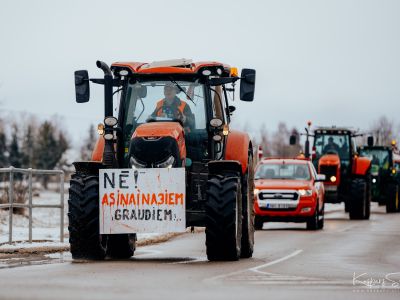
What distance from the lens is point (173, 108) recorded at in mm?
19000

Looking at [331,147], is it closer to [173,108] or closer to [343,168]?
[343,168]

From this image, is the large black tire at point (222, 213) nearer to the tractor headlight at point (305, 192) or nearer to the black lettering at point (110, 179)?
the black lettering at point (110, 179)

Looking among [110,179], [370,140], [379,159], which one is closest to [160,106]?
[110,179]

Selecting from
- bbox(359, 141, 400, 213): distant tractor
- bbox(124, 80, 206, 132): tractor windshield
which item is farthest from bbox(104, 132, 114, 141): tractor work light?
bbox(359, 141, 400, 213): distant tractor

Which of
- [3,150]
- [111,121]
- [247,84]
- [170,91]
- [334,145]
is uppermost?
[247,84]

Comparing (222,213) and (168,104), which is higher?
(168,104)

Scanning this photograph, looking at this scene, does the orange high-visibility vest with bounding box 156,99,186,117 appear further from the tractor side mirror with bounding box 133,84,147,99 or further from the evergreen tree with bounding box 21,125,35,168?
the evergreen tree with bounding box 21,125,35,168

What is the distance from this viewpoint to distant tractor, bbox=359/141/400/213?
1959 inches

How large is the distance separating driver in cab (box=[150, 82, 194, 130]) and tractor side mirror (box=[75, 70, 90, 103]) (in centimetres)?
110

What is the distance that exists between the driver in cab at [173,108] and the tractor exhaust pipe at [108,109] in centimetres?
73

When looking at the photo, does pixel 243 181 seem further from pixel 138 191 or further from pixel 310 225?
pixel 310 225

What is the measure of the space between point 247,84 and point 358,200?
2283cm

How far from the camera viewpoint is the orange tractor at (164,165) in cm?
1805
